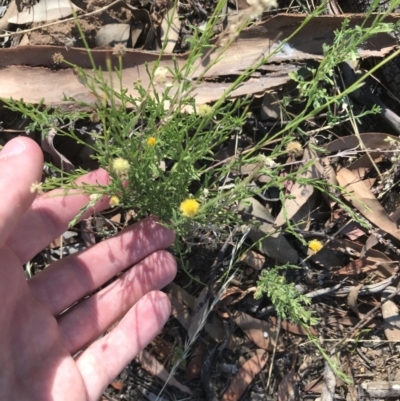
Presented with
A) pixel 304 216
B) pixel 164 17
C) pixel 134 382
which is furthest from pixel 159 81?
pixel 134 382

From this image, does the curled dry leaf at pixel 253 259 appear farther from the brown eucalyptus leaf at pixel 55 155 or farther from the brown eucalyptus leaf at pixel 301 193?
the brown eucalyptus leaf at pixel 55 155

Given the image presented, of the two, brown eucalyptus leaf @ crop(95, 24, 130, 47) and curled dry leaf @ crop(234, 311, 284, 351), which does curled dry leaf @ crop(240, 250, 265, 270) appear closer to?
curled dry leaf @ crop(234, 311, 284, 351)

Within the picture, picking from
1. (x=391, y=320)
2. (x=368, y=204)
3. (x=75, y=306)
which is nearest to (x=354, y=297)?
(x=391, y=320)

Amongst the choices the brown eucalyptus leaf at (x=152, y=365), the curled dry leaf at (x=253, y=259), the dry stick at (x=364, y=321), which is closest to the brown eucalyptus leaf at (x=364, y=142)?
the curled dry leaf at (x=253, y=259)

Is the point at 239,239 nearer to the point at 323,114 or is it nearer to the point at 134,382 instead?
the point at 323,114

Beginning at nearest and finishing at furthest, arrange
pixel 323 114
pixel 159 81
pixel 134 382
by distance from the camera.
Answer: pixel 159 81
pixel 323 114
pixel 134 382

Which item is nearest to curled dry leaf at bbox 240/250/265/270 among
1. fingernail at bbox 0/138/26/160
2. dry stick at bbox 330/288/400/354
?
dry stick at bbox 330/288/400/354

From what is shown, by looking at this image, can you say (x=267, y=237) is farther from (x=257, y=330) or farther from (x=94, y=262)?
(x=94, y=262)
